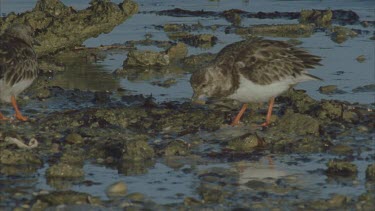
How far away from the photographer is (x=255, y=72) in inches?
455

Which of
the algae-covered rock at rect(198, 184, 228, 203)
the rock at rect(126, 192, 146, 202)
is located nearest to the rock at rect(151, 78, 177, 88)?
the algae-covered rock at rect(198, 184, 228, 203)

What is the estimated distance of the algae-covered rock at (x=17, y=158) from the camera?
994 cm

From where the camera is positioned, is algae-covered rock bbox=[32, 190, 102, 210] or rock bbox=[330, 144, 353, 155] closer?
algae-covered rock bbox=[32, 190, 102, 210]

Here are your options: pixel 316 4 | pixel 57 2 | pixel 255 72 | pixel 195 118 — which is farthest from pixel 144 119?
pixel 316 4

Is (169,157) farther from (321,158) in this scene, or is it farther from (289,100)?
(289,100)

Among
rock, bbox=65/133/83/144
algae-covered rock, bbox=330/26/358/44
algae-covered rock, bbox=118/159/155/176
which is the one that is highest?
algae-covered rock, bbox=330/26/358/44

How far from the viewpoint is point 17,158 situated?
994cm

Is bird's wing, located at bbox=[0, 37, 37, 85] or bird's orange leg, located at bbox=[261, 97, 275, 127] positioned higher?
bird's wing, located at bbox=[0, 37, 37, 85]

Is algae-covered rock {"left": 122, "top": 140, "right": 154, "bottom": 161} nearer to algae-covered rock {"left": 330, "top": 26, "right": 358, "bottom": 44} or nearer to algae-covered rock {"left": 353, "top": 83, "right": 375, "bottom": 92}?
algae-covered rock {"left": 353, "top": 83, "right": 375, "bottom": 92}

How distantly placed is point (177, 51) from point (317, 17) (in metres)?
3.76

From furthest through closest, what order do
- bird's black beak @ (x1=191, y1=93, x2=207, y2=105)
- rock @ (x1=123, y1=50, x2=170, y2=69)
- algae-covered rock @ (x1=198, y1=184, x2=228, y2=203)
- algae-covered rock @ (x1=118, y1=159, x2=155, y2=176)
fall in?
rock @ (x1=123, y1=50, x2=170, y2=69) < bird's black beak @ (x1=191, y1=93, x2=207, y2=105) < algae-covered rock @ (x1=118, y1=159, x2=155, y2=176) < algae-covered rock @ (x1=198, y1=184, x2=228, y2=203)

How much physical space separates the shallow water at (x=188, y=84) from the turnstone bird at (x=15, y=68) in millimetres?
654

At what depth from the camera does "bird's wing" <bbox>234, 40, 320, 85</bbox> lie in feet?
37.9

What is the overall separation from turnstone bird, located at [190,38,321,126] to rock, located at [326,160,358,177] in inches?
80.4
